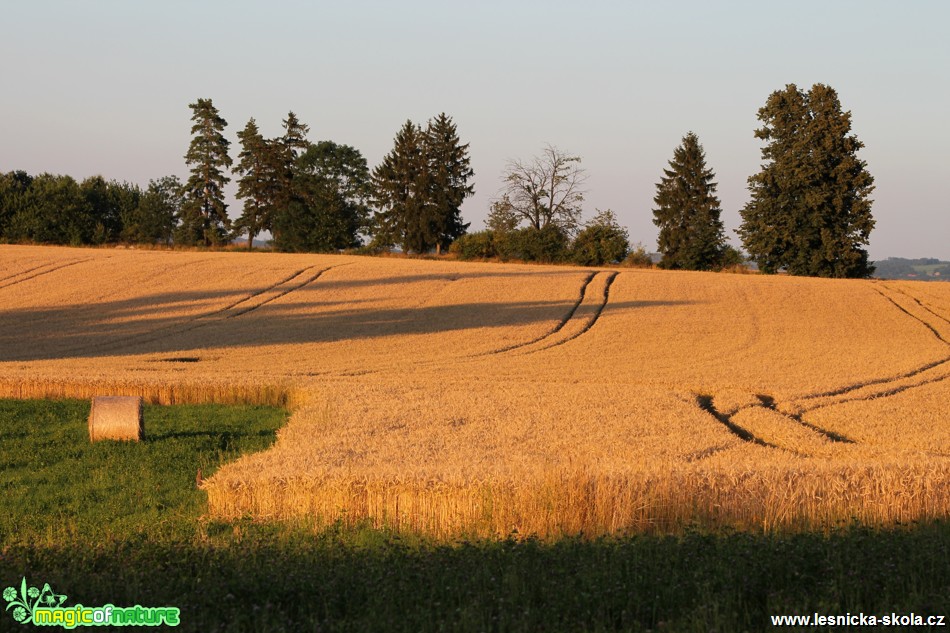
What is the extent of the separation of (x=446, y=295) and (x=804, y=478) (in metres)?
36.7

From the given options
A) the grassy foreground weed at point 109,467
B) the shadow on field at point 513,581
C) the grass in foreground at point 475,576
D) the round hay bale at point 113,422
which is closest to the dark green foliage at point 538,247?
the grassy foreground weed at point 109,467

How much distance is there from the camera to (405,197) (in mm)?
99875

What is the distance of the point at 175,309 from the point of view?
4256 cm

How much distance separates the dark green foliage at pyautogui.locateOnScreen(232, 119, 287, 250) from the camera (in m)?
96.9

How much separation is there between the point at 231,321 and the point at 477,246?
39.7m

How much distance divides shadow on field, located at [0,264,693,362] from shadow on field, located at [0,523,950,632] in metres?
25.9

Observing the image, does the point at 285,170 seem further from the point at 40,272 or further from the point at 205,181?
the point at 40,272

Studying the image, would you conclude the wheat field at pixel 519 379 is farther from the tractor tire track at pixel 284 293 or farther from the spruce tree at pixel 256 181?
the spruce tree at pixel 256 181

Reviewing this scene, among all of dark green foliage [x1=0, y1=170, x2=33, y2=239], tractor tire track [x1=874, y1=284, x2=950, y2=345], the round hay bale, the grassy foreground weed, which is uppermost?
dark green foliage [x1=0, y1=170, x2=33, y2=239]

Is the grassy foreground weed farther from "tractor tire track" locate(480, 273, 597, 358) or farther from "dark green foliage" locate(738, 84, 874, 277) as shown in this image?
"dark green foliage" locate(738, 84, 874, 277)

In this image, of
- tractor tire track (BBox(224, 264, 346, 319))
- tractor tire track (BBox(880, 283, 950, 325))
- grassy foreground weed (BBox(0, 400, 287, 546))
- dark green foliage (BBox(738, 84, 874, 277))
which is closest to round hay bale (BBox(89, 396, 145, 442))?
grassy foreground weed (BBox(0, 400, 287, 546))

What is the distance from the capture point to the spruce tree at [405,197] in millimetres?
96125

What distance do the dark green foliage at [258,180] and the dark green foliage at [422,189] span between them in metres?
10.9

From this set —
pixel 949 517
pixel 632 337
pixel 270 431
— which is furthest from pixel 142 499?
pixel 632 337
